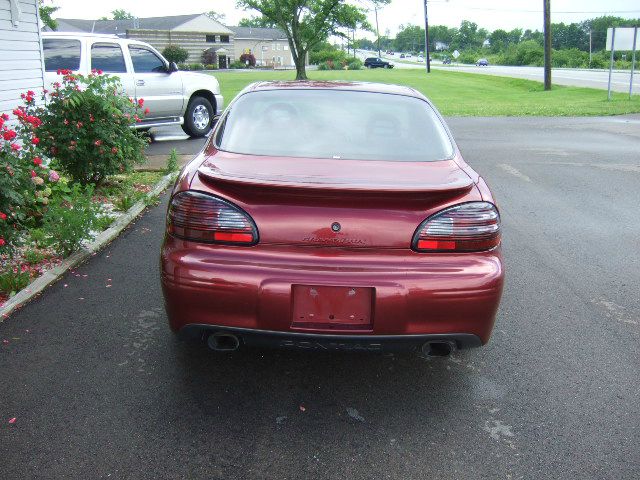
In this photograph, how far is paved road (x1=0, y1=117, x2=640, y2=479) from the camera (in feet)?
8.74

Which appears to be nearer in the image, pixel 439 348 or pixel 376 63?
pixel 439 348

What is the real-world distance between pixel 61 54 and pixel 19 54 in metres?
2.34

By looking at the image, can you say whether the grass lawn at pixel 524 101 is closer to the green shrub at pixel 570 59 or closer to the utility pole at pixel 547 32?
the utility pole at pixel 547 32

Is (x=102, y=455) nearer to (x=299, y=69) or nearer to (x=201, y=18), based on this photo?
(x=299, y=69)

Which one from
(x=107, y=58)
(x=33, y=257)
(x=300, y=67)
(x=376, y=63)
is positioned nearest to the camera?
(x=33, y=257)

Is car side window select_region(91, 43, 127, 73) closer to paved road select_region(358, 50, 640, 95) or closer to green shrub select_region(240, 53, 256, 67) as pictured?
paved road select_region(358, 50, 640, 95)

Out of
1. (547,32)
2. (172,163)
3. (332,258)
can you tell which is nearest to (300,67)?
(547,32)

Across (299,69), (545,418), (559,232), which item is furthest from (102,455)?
(299,69)

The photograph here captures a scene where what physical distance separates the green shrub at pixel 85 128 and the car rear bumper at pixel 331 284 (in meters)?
4.47

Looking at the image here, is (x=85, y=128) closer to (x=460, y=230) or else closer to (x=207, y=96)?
(x=460, y=230)

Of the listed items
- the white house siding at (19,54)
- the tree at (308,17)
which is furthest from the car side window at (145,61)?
the tree at (308,17)

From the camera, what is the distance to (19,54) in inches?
334

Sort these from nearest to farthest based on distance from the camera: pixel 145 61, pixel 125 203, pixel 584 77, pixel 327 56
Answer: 1. pixel 125 203
2. pixel 145 61
3. pixel 584 77
4. pixel 327 56

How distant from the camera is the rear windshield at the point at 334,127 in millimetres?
3408
